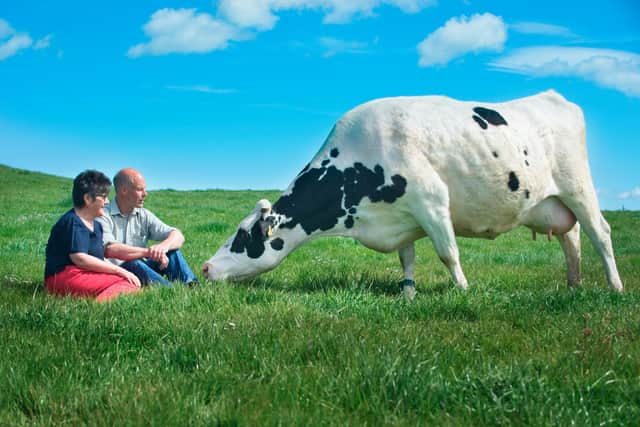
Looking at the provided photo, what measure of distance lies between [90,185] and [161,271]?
1.88 meters

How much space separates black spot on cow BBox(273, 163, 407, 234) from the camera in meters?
8.08

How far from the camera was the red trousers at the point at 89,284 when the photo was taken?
7332 millimetres

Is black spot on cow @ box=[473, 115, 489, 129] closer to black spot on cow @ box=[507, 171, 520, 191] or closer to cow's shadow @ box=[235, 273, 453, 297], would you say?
black spot on cow @ box=[507, 171, 520, 191]

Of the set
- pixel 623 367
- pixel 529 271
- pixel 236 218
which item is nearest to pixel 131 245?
pixel 623 367

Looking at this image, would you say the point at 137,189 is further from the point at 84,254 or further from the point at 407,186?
the point at 407,186

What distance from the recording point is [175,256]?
8539 millimetres

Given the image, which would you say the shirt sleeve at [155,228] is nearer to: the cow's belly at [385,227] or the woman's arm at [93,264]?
the woman's arm at [93,264]

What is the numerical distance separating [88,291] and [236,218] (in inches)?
493

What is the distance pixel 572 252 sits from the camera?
9.76 m

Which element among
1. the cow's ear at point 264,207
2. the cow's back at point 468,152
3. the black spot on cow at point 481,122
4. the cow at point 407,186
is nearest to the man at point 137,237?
the cow at point 407,186

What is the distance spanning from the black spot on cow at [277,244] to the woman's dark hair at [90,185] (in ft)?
7.05

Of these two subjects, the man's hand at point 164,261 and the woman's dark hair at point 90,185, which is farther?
the man's hand at point 164,261

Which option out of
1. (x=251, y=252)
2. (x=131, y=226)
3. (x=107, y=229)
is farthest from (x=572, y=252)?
(x=107, y=229)

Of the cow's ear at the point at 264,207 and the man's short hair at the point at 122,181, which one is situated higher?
the man's short hair at the point at 122,181
